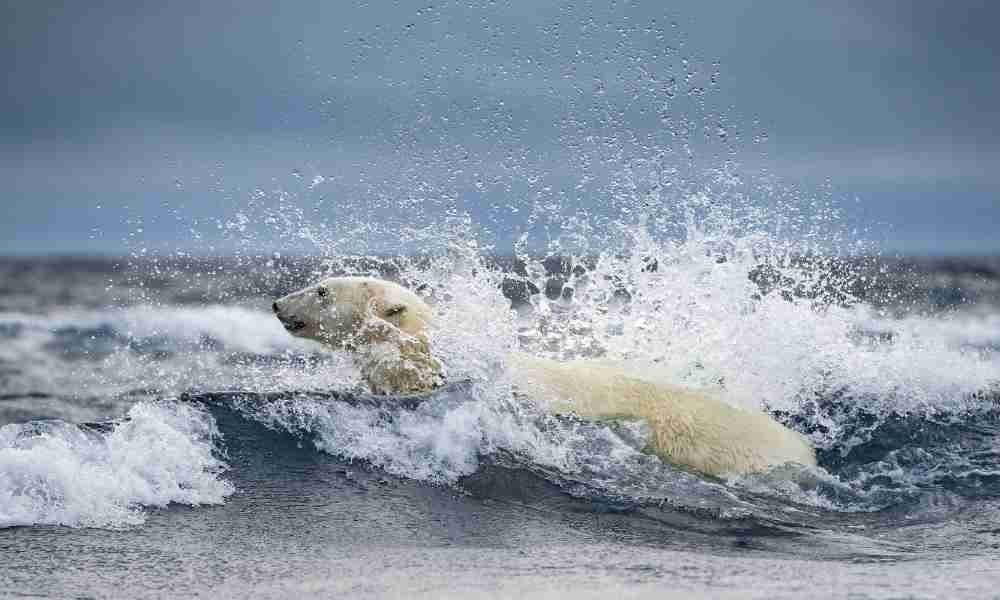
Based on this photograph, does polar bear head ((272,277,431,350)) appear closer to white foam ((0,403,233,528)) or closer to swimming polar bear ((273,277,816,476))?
swimming polar bear ((273,277,816,476))

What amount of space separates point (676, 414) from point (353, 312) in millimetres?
2452

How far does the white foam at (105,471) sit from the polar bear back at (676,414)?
230cm

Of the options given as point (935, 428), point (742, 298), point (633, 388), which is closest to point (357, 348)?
point (633, 388)

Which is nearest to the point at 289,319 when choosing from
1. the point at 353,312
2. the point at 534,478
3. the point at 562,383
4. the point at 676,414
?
the point at 353,312

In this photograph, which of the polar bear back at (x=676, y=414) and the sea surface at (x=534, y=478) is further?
the polar bear back at (x=676, y=414)

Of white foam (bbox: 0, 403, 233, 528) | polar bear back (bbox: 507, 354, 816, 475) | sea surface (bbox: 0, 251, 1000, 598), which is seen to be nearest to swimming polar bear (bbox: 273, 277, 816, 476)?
polar bear back (bbox: 507, 354, 816, 475)

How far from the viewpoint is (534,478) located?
8445mm

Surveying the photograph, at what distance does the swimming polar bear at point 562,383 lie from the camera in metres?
8.78

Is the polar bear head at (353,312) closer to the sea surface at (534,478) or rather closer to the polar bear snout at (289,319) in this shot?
the polar bear snout at (289,319)

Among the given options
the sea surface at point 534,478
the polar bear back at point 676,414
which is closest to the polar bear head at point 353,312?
the sea surface at point 534,478

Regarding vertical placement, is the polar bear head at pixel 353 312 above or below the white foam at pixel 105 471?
above

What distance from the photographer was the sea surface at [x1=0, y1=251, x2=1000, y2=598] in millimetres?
6363

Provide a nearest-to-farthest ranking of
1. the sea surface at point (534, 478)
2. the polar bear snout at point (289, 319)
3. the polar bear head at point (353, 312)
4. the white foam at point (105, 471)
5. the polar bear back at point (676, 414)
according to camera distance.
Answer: the sea surface at point (534, 478) < the white foam at point (105, 471) < the polar bear back at point (676, 414) < the polar bear head at point (353, 312) < the polar bear snout at point (289, 319)

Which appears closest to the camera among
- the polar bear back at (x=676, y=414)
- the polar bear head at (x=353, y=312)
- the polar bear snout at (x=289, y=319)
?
the polar bear back at (x=676, y=414)
